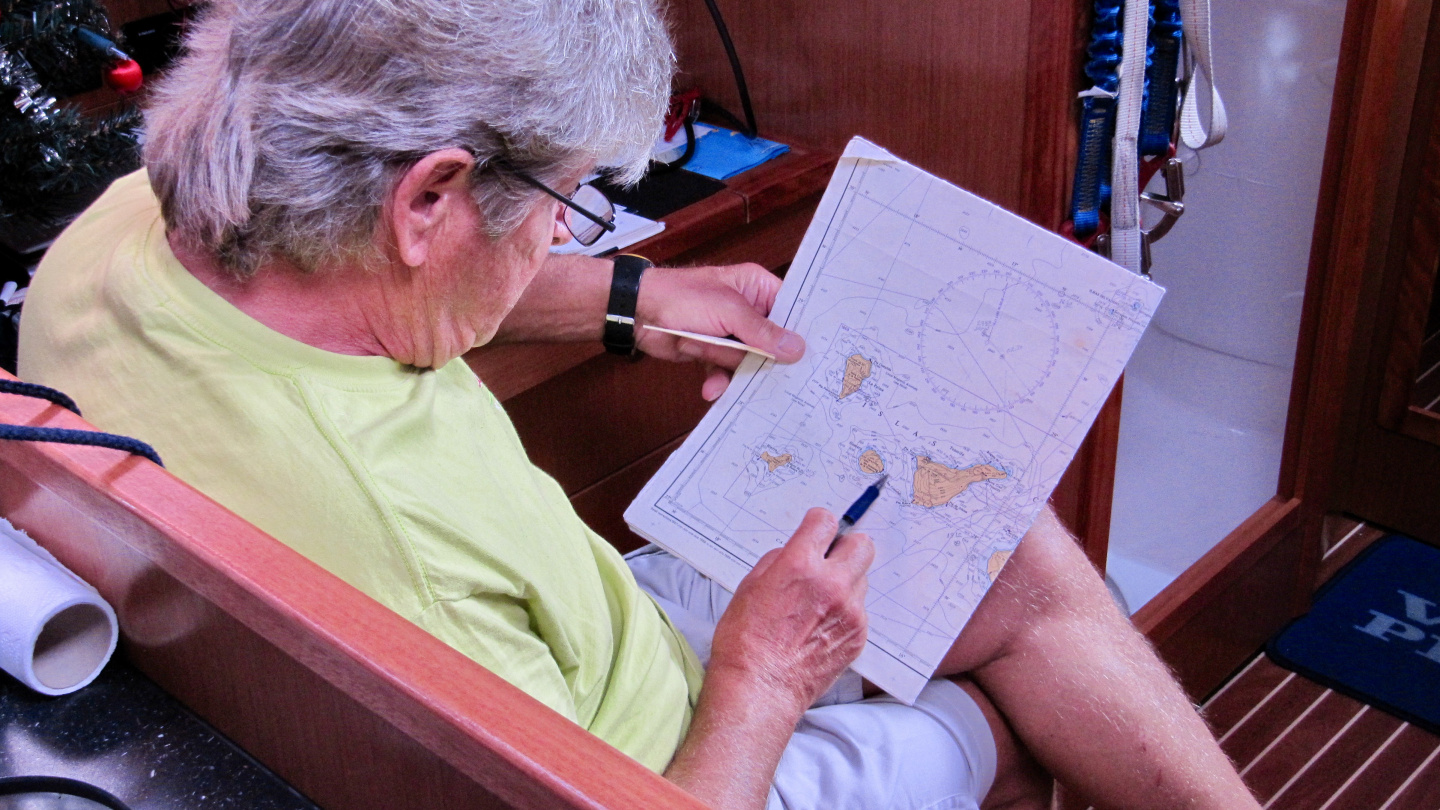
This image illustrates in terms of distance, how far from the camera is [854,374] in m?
1.09

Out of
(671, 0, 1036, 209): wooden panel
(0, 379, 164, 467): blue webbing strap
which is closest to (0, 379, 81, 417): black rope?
(0, 379, 164, 467): blue webbing strap

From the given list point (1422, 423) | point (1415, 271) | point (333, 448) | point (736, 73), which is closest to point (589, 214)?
point (333, 448)

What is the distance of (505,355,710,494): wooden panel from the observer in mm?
1498

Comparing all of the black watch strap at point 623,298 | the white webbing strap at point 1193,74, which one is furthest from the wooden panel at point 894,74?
the black watch strap at point 623,298

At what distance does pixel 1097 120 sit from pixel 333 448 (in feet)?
2.90

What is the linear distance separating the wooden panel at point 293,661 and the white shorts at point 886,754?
0.44 metres

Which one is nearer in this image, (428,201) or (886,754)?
(428,201)

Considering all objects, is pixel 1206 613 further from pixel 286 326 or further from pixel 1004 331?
pixel 286 326

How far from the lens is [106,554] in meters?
0.72

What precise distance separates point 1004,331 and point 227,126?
2.01 feet

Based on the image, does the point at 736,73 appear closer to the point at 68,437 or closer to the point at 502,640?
the point at 502,640

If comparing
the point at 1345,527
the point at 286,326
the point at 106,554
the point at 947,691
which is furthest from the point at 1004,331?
the point at 1345,527

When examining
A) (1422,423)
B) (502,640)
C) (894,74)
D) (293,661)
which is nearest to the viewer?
(293,661)

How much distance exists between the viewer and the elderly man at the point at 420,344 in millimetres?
747
